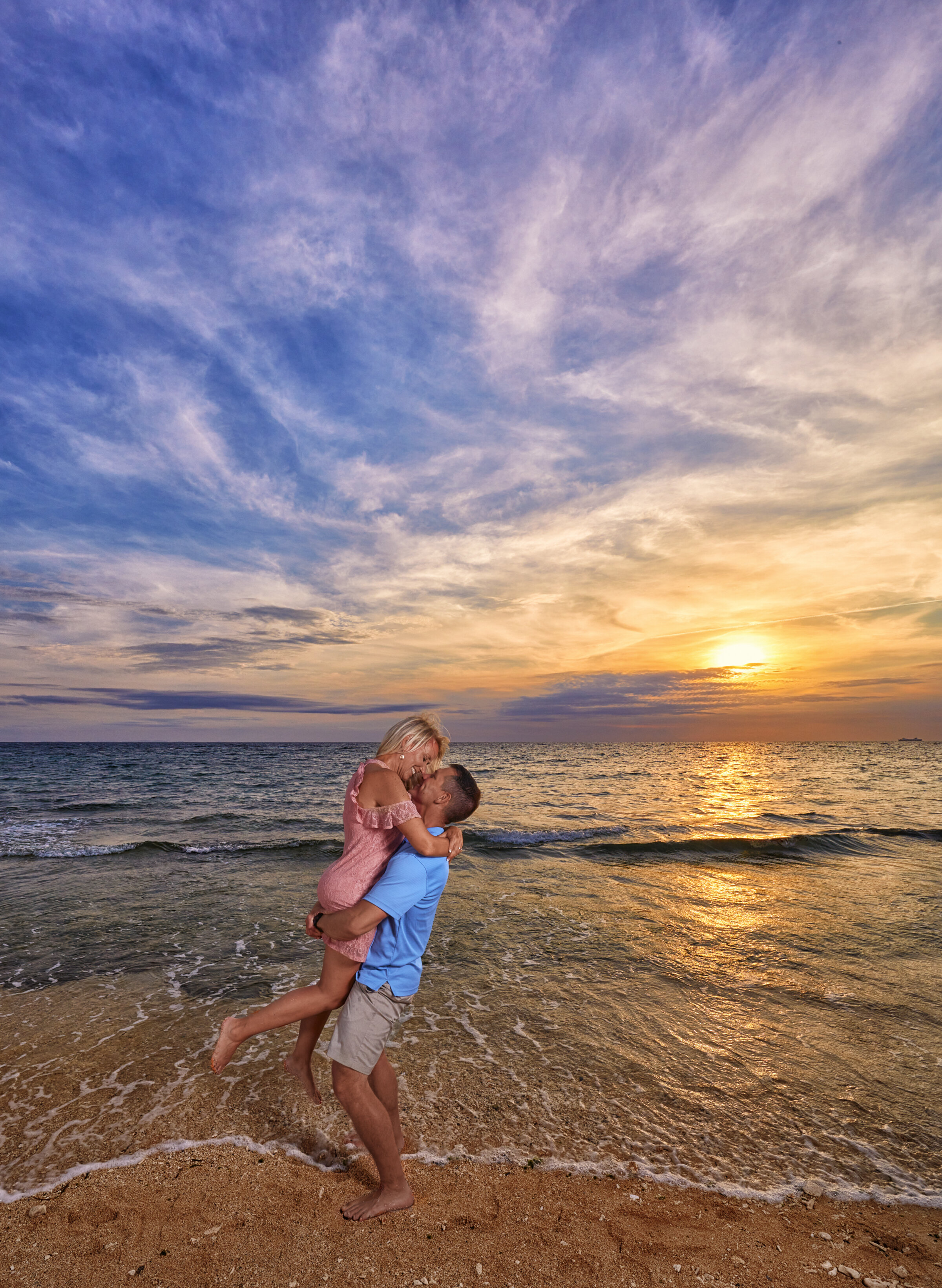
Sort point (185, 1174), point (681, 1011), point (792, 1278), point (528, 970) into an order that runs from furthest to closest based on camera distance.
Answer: point (528, 970), point (681, 1011), point (185, 1174), point (792, 1278)

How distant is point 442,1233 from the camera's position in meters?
3.06

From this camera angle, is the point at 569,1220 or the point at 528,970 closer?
the point at 569,1220

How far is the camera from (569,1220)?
317 centimetres

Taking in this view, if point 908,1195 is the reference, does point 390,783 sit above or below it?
above

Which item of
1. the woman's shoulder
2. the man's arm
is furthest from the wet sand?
the woman's shoulder

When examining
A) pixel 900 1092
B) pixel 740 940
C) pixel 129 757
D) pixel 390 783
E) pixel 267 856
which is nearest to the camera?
pixel 390 783

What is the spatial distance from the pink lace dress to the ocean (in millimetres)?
1643

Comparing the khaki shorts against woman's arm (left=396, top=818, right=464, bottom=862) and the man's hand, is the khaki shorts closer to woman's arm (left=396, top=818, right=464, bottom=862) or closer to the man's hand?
the man's hand

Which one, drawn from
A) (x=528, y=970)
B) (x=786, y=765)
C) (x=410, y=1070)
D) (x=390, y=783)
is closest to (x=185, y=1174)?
(x=410, y=1070)

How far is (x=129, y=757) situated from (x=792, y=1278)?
74.4 metres

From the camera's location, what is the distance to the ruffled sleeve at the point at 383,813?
3029mm

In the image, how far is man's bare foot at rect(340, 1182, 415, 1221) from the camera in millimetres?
3117

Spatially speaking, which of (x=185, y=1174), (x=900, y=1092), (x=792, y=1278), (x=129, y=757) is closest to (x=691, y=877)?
(x=900, y=1092)

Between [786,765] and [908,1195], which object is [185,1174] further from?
[786,765]
